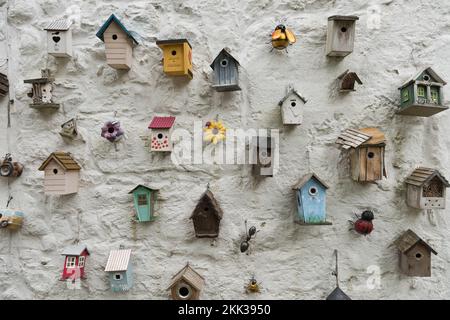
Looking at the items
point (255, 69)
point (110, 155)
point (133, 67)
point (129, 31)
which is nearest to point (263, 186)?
point (255, 69)

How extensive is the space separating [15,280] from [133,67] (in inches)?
53.0

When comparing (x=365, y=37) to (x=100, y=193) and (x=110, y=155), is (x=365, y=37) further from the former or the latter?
(x=100, y=193)

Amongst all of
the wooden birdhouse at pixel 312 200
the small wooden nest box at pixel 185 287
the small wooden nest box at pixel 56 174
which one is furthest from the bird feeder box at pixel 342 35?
the small wooden nest box at pixel 56 174

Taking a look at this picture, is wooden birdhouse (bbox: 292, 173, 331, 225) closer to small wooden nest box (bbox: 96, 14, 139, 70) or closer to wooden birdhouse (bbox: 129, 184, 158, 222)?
wooden birdhouse (bbox: 129, 184, 158, 222)

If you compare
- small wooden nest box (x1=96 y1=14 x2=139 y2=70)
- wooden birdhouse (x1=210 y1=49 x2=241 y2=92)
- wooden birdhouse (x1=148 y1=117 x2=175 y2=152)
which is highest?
small wooden nest box (x1=96 y1=14 x2=139 y2=70)

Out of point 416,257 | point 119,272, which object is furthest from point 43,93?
point 416,257

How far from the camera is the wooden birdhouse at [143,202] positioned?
56.6 inches

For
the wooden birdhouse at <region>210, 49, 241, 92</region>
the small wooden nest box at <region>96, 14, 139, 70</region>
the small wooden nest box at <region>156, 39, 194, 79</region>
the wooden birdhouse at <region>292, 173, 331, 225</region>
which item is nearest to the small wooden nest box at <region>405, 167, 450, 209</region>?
the wooden birdhouse at <region>292, 173, 331, 225</region>

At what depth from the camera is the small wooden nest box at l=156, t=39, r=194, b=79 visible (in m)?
1.39

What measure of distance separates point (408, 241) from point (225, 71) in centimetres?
125

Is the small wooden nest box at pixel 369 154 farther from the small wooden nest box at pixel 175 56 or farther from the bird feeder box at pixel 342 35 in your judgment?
the small wooden nest box at pixel 175 56

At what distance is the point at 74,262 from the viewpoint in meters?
1.46

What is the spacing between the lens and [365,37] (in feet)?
4.91

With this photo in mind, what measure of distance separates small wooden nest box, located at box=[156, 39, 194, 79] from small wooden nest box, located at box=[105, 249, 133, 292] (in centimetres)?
99
